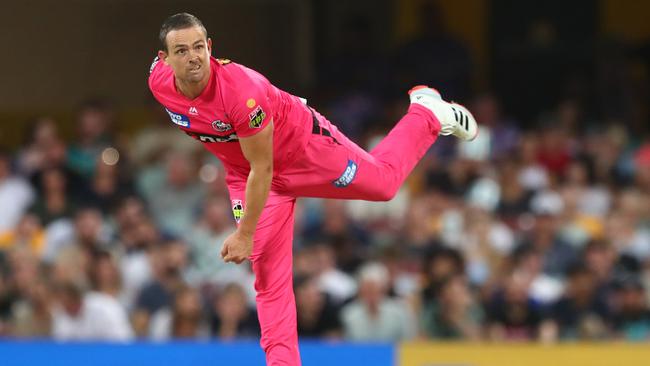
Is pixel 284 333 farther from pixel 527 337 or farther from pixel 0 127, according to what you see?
pixel 0 127

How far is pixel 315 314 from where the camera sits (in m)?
10.4

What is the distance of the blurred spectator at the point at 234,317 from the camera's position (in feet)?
34.1

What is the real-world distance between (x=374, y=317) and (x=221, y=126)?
4230mm

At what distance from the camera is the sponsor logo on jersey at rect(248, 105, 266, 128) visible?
21.3 ft

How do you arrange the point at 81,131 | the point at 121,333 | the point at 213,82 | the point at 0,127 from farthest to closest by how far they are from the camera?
the point at 0,127
the point at 81,131
the point at 121,333
the point at 213,82

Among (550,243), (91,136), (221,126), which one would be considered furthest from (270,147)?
(91,136)

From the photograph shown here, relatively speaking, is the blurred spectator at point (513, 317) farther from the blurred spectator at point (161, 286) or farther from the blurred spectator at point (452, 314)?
the blurred spectator at point (161, 286)

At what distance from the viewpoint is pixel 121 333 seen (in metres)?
10.5

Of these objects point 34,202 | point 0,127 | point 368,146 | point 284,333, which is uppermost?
point 0,127

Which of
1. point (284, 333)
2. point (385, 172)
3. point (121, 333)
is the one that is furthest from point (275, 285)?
point (121, 333)

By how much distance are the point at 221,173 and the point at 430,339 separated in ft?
9.19

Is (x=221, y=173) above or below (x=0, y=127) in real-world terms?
below

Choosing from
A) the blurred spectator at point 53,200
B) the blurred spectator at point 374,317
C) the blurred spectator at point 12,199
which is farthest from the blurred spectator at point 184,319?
the blurred spectator at point 12,199

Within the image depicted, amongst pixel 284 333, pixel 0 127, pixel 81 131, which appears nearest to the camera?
pixel 284 333
